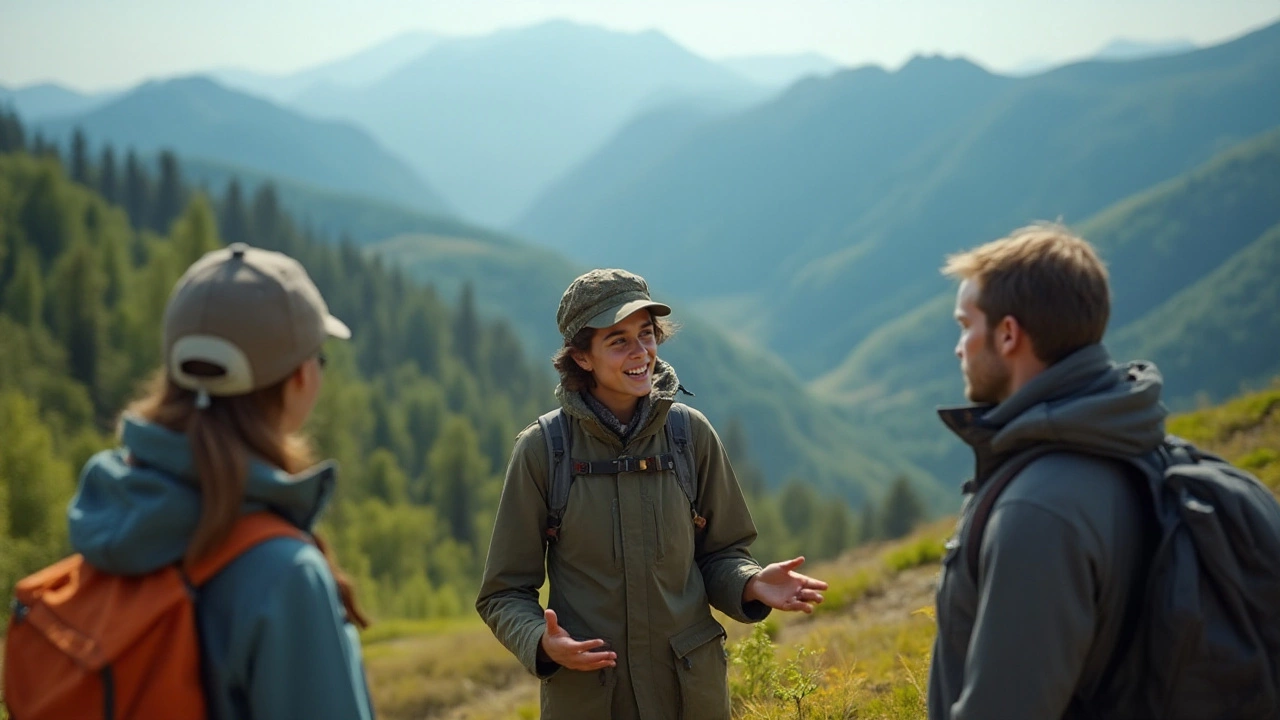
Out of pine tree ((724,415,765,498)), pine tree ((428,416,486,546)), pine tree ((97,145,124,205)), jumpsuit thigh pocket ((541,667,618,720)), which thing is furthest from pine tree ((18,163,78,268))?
jumpsuit thigh pocket ((541,667,618,720))

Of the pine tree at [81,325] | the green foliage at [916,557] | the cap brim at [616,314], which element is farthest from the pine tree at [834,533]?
the cap brim at [616,314]

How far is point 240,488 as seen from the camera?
116 inches

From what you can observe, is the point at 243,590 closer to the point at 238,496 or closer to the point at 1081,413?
the point at 238,496

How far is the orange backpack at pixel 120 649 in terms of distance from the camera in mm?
2883

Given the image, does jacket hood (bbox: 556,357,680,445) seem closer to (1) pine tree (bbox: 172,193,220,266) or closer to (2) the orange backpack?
(2) the orange backpack

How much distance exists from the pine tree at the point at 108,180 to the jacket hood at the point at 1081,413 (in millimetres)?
145765

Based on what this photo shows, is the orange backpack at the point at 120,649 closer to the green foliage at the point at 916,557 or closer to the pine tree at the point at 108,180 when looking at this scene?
the green foliage at the point at 916,557

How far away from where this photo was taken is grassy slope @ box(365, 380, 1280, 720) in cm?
657

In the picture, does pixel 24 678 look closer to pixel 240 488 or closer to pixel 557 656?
pixel 240 488

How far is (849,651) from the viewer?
962 cm

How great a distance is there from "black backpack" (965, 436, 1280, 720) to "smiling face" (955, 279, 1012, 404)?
0.36 m

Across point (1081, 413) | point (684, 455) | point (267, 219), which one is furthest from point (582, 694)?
point (267, 219)

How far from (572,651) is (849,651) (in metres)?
5.72

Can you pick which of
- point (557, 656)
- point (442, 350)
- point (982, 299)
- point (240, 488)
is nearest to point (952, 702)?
point (982, 299)
